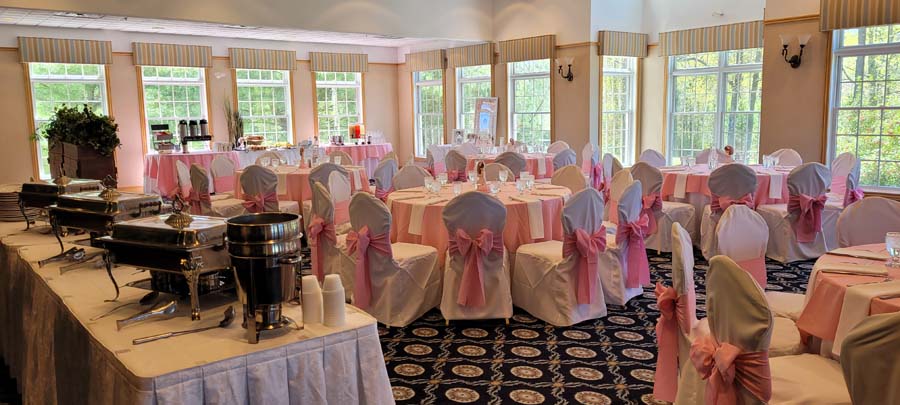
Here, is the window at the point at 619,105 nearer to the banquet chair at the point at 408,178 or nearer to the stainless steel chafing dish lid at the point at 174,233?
the banquet chair at the point at 408,178

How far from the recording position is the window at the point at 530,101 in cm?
1151

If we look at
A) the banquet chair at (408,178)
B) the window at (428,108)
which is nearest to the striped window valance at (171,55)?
the window at (428,108)

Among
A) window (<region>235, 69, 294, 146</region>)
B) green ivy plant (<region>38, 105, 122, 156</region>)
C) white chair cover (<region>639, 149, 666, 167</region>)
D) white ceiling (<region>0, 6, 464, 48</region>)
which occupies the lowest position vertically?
white chair cover (<region>639, 149, 666, 167</region>)

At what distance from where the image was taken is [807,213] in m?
6.03

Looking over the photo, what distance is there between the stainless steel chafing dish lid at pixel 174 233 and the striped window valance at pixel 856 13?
7.67m

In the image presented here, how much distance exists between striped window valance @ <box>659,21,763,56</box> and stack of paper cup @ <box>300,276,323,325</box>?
29.2ft

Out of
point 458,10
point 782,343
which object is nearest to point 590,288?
point 782,343

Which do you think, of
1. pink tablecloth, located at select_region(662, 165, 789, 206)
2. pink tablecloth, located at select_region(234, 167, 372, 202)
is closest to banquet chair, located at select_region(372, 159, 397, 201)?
pink tablecloth, located at select_region(234, 167, 372, 202)

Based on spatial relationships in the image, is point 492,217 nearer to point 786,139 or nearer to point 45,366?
point 45,366

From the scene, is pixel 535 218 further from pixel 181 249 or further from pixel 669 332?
pixel 181 249

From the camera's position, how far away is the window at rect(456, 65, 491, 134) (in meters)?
12.7

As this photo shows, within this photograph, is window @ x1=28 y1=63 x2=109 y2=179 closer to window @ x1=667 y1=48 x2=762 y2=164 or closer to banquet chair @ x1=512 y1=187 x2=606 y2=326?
banquet chair @ x1=512 y1=187 x2=606 y2=326

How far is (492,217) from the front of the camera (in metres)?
4.39

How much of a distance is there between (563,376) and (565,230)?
1.03m
